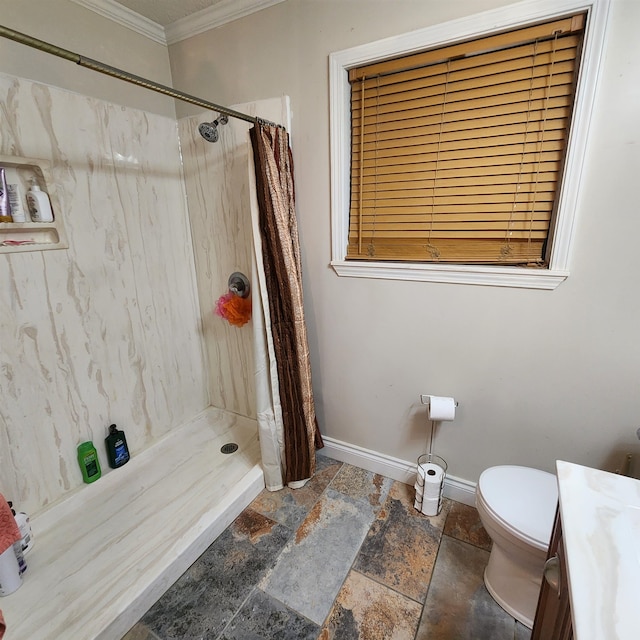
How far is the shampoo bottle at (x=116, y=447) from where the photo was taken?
1.82m

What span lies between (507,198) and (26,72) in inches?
79.4

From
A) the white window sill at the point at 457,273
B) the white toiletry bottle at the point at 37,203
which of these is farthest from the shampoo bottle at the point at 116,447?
the white window sill at the point at 457,273

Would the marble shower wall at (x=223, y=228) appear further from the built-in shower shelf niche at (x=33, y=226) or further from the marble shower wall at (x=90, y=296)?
the built-in shower shelf niche at (x=33, y=226)

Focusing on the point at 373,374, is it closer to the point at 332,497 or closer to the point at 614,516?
the point at 332,497

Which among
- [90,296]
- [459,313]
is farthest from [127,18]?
[459,313]

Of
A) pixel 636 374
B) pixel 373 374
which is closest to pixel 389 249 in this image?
pixel 373 374

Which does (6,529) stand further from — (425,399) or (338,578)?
(425,399)

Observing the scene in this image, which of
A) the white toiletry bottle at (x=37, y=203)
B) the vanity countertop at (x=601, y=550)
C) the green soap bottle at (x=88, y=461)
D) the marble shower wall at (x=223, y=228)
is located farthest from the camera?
the marble shower wall at (x=223, y=228)

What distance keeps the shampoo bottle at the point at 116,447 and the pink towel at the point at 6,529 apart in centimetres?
65

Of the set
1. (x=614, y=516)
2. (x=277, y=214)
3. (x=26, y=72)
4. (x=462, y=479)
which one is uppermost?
(x=26, y=72)

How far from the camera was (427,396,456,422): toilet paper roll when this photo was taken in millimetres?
1541

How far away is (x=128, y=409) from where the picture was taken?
193 centimetres

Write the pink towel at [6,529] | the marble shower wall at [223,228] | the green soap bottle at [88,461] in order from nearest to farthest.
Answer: the pink towel at [6,529] < the green soap bottle at [88,461] < the marble shower wall at [223,228]

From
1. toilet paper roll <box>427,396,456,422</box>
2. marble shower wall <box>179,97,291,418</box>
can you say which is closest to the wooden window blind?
marble shower wall <box>179,97,291,418</box>
